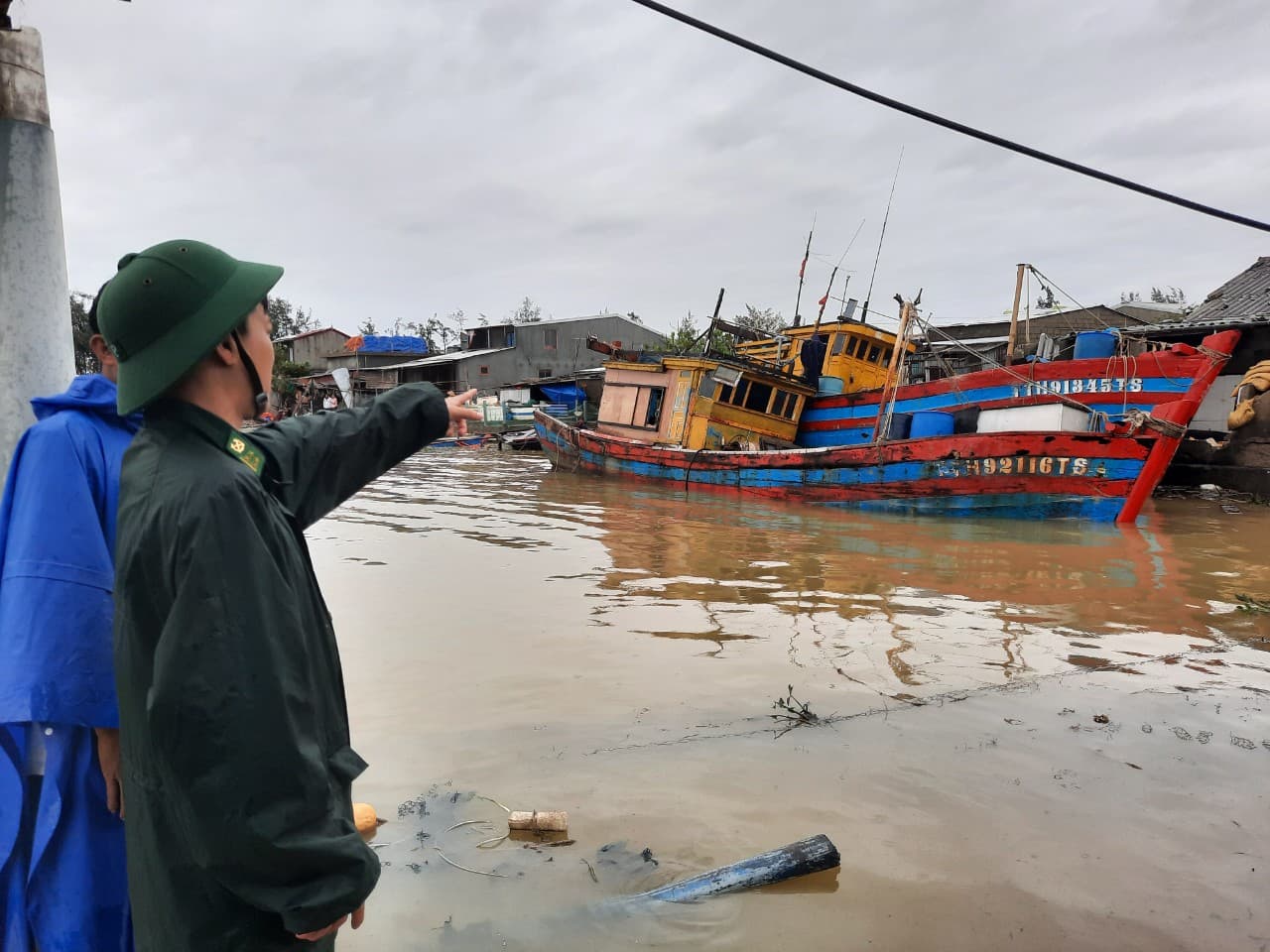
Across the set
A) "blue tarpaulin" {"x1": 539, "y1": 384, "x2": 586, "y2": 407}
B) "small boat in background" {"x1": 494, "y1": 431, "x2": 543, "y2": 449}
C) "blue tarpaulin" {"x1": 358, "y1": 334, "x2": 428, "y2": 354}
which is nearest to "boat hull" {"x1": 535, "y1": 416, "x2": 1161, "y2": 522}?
"small boat in background" {"x1": 494, "y1": 431, "x2": 543, "y2": 449}

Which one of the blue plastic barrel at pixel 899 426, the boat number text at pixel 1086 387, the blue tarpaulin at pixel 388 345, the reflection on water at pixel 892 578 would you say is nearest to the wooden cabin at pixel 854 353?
the blue plastic barrel at pixel 899 426

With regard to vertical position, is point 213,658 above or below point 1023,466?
above

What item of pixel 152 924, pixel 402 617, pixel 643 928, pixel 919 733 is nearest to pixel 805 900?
pixel 643 928

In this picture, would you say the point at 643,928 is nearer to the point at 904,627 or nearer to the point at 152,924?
the point at 152,924

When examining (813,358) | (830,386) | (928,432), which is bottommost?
(928,432)

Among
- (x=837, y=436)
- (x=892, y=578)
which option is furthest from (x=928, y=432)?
(x=892, y=578)

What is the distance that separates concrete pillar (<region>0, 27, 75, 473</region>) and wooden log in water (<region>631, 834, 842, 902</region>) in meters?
2.20

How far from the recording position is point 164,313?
4.04ft

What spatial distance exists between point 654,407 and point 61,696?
53.4 ft

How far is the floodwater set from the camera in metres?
2.36

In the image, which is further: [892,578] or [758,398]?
[758,398]

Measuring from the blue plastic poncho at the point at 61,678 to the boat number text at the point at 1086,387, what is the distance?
533 inches

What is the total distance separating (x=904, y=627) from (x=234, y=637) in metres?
5.51

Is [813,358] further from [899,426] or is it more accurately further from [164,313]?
[164,313]
